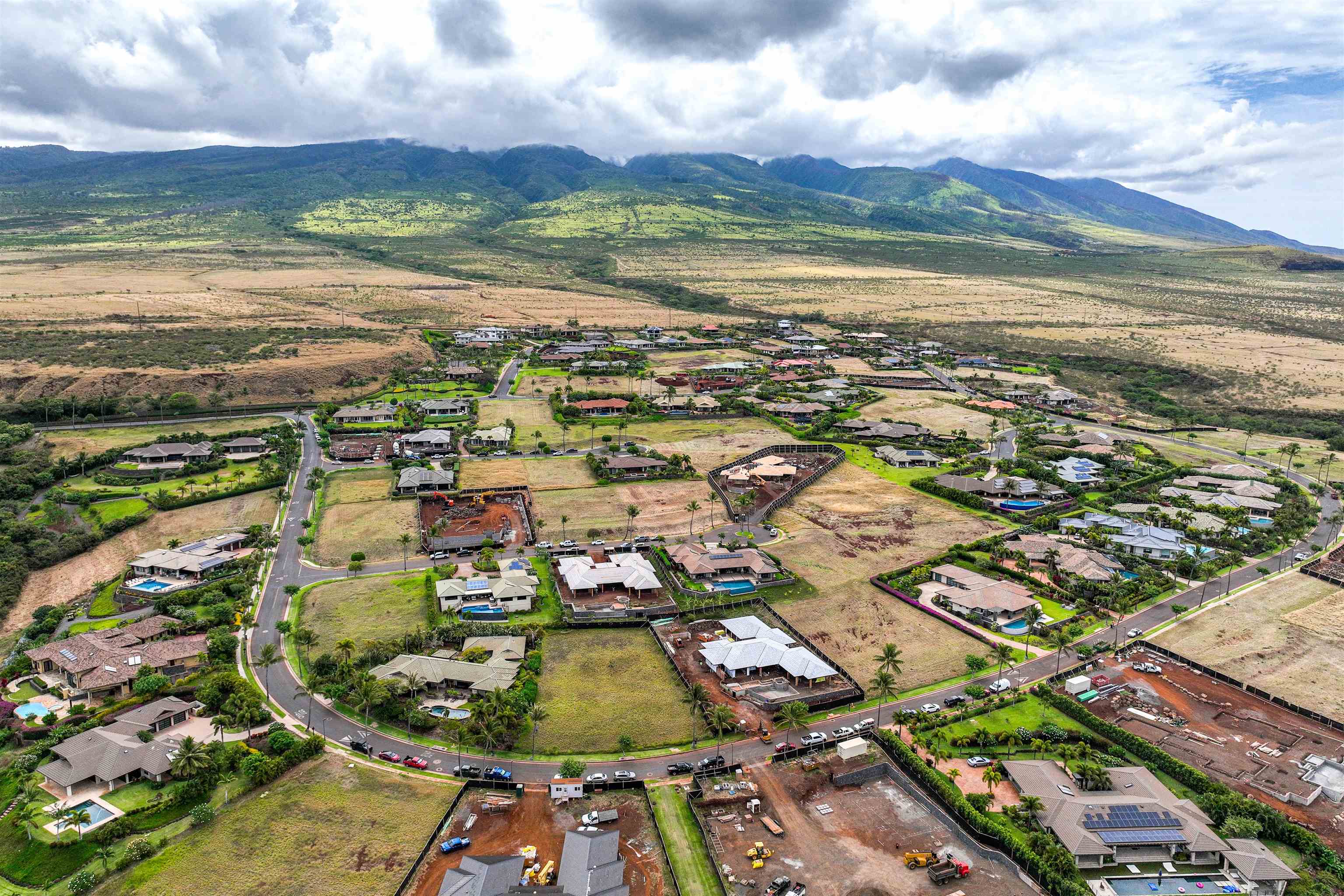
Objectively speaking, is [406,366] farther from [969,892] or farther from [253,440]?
[969,892]

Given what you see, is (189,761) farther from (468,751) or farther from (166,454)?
(166,454)

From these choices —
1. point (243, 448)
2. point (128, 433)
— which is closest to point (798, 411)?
point (243, 448)

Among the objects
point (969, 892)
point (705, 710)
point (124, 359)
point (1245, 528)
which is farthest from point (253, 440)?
point (1245, 528)

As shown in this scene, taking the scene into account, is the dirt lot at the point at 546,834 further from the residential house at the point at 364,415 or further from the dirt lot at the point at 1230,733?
the residential house at the point at 364,415

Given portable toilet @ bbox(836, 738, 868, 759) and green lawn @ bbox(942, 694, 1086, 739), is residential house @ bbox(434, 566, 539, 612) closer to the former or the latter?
portable toilet @ bbox(836, 738, 868, 759)


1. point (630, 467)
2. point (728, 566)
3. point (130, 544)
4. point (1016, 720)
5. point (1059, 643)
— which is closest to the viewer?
point (1016, 720)

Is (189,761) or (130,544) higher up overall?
(189,761)

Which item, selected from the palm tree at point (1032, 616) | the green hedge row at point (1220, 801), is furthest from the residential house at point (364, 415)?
the green hedge row at point (1220, 801)
